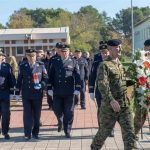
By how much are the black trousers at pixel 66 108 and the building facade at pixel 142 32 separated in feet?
339

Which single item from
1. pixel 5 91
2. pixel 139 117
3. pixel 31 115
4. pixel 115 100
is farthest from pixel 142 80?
pixel 5 91

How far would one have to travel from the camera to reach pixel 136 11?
156m

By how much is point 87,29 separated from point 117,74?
82620 mm

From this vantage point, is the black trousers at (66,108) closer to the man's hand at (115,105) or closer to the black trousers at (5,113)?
the black trousers at (5,113)

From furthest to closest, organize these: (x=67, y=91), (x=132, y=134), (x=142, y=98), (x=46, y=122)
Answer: (x=46, y=122), (x=67, y=91), (x=142, y=98), (x=132, y=134)

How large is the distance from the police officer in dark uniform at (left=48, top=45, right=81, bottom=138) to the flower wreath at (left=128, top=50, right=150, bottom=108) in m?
2.45

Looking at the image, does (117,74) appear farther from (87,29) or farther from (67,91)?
(87,29)

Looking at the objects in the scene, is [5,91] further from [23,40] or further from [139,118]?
[23,40]

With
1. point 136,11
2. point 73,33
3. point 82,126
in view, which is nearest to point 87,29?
point 73,33

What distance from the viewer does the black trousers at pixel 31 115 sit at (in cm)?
1117

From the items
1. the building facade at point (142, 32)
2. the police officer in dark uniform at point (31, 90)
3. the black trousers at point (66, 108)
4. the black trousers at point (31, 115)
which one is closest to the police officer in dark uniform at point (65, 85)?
the black trousers at point (66, 108)

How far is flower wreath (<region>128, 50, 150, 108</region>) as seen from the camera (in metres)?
9.01

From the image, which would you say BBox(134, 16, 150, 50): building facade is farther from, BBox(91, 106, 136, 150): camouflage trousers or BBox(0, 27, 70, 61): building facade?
BBox(91, 106, 136, 150): camouflage trousers

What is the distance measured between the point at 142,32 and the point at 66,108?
116m
